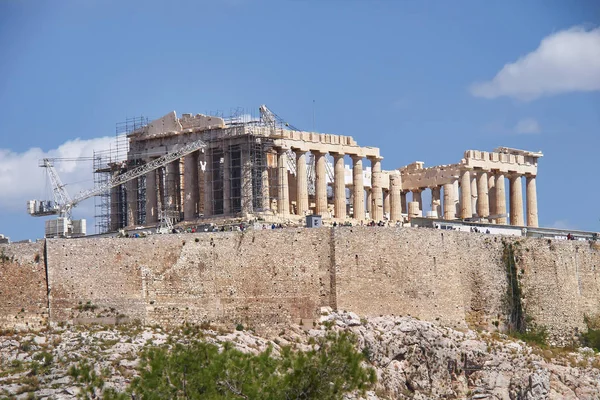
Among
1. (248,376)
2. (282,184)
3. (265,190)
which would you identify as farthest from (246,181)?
(248,376)

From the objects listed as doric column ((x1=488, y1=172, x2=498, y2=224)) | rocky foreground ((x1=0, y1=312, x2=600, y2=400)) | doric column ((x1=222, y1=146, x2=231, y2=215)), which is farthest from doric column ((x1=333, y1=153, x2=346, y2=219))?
rocky foreground ((x1=0, y1=312, x2=600, y2=400))

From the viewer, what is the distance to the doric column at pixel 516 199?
386ft

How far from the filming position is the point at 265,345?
3472 inches

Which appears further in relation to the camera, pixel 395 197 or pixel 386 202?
pixel 386 202

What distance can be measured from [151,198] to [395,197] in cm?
1805

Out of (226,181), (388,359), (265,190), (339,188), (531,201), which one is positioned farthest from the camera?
(531,201)

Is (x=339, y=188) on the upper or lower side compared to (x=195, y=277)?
upper

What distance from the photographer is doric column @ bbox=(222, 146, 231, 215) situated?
10562 centimetres

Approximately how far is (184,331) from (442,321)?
15776 mm

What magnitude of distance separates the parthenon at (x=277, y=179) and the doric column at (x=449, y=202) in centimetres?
9

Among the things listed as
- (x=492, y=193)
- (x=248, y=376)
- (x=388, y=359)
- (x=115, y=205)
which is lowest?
(x=388, y=359)

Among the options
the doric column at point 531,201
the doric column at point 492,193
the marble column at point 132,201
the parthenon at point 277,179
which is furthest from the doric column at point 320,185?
the doric column at point 531,201

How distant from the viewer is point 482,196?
382ft

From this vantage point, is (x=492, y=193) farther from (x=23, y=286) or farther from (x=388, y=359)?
(x=23, y=286)
